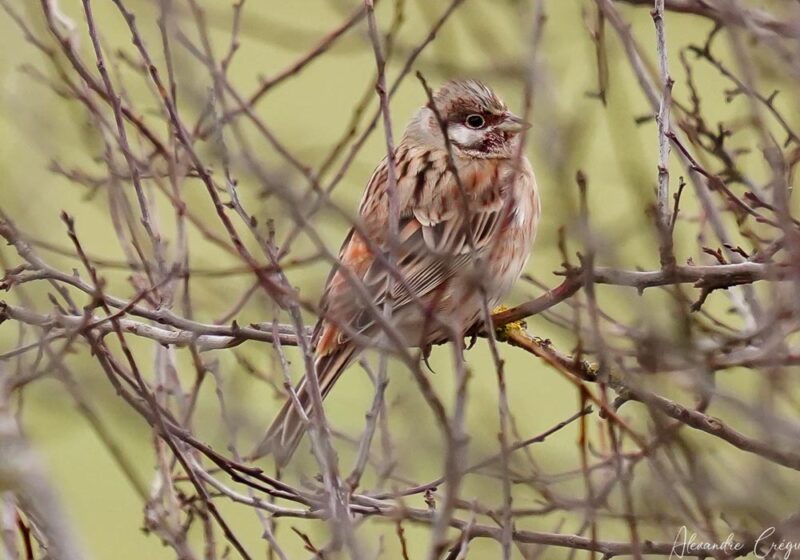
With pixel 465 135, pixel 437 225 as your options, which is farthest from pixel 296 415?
pixel 465 135

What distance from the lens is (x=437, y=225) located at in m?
6.66

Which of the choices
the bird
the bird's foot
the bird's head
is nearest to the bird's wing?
the bird

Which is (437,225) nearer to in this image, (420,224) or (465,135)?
(420,224)

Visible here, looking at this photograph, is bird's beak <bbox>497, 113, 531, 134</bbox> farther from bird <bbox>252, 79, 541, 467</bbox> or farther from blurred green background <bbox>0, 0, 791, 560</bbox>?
blurred green background <bbox>0, 0, 791, 560</bbox>

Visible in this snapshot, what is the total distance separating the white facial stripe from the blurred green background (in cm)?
49

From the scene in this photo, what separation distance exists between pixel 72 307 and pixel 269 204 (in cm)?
84

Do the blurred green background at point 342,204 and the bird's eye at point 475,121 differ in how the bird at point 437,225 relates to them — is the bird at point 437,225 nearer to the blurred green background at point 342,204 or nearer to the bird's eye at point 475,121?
the bird's eye at point 475,121

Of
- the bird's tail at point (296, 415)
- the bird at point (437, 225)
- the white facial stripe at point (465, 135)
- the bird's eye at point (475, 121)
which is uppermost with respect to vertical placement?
the bird's eye at point (475, 121)

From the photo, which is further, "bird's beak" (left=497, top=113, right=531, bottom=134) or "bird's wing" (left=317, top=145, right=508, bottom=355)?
"bird's beak" (left=497, top=113, right=531, bottom=134)

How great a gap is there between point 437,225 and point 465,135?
757 millimetres

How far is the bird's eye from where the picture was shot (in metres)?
7.21

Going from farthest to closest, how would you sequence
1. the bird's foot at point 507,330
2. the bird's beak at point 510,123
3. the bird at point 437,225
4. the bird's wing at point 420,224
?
the bird's beak at point 510,123
the bird's wing at point 420,224
the bird at point 437,225
the bird's foot at point 507,330

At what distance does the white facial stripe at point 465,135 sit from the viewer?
720 centimetres

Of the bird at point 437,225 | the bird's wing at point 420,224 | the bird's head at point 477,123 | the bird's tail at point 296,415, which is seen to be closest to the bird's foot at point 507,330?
the bird at point 437,225
